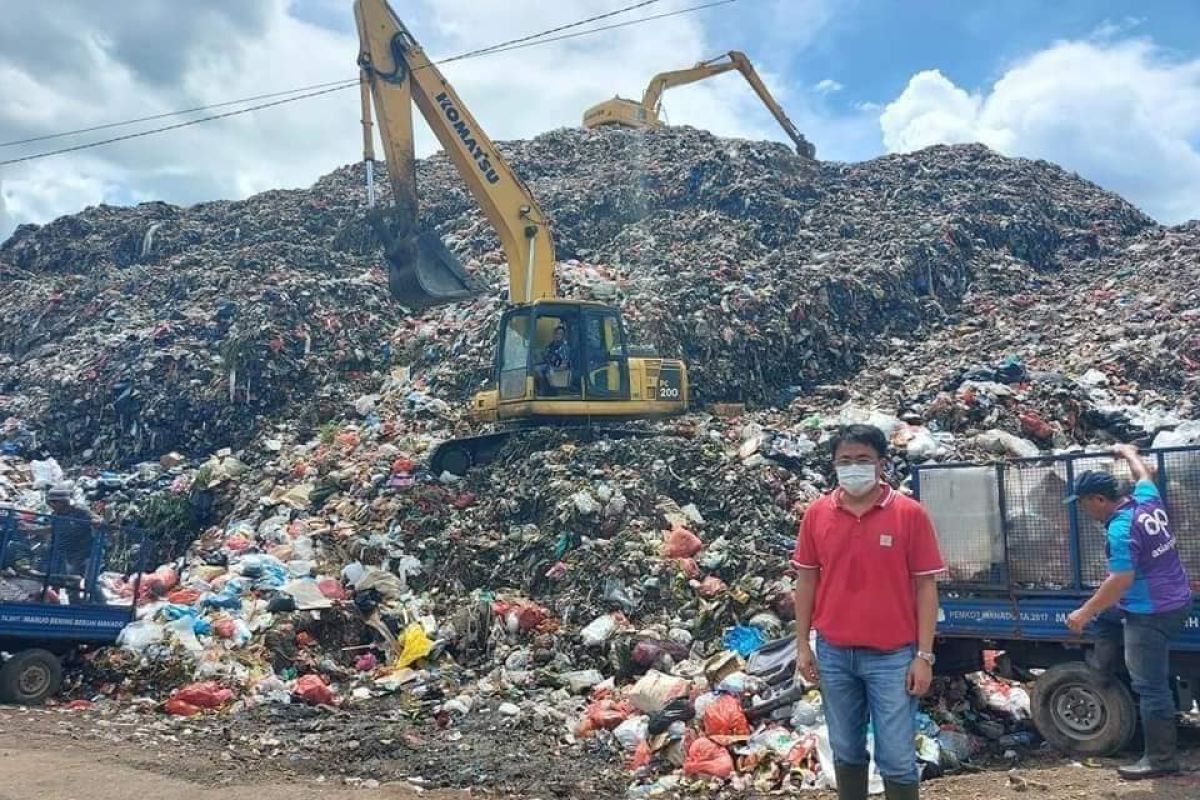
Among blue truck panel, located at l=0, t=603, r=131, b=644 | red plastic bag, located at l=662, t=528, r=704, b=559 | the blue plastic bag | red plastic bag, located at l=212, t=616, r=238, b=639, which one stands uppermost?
red plastic bag, located at l=662, t=528, r=704, b=559

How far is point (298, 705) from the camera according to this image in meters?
6.55

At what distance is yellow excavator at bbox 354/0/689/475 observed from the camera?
35.6 ft

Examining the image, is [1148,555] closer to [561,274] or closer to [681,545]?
[681,545]

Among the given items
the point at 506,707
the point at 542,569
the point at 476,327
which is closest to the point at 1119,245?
the point at 476,327

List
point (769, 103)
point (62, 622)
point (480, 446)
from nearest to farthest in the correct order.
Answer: point (62, 622)
point (480, 446)
point (769, 103)

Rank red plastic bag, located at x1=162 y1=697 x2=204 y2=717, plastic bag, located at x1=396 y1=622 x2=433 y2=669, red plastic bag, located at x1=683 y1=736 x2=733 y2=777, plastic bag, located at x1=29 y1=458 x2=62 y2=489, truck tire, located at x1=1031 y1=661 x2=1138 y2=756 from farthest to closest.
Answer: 1. plastic bag, located at x1=29 y1=458 x2=62 y2=489
2. plastic bag, located at x1=396 y1=622 x2=433 y2=669
3. red plastic bag, located at x1=162 y1=697 x2=204 y2=717
4. red plastic bag, located at x1=683 y1=736 x2=733 y2=777
5. truck tire, located at x1=1031 y1=661 x2=1138 y2=756

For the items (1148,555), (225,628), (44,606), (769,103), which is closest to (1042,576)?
(1148,555)

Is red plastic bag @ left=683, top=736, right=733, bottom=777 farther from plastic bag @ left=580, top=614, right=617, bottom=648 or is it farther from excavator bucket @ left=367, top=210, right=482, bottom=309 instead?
excavator bucket @ left=367, top=210, right=482, bottom=309

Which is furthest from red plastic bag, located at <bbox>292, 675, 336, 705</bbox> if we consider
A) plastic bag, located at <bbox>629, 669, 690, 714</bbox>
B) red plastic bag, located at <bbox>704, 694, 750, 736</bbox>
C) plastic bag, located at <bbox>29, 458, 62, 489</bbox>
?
plastic bag, located at <bbox>29, 458, 62, 489</bbox>

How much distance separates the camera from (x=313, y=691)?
22.1 feet

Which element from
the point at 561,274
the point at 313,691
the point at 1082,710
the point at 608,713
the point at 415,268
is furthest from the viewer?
the point at 561,274

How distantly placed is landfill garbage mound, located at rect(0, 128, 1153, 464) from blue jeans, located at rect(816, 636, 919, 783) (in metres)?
10.7

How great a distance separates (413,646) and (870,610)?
16.5 ft

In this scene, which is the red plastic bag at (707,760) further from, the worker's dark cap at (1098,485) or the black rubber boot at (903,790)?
the worker's dark cap at (1098,485)
